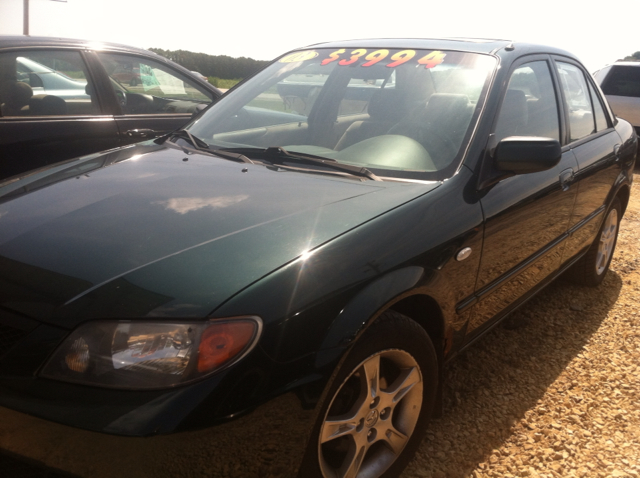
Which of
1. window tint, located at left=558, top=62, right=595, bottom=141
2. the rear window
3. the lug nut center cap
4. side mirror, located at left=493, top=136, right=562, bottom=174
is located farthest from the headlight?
the rear window

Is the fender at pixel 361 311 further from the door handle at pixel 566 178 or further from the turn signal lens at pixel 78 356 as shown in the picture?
the door handle at pixel 566 178

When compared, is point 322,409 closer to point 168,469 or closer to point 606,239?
point 168,469

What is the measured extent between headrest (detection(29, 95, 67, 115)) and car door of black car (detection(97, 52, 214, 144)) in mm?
368

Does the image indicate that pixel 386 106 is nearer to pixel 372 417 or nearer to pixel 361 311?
pixel 361 311

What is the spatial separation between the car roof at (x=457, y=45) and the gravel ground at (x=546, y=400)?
153cm

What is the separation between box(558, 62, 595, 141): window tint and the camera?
3326 mm

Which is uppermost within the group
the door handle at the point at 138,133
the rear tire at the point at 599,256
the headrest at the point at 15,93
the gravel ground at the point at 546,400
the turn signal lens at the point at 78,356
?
the headrest at the point at 15,93

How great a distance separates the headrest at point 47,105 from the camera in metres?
3.79

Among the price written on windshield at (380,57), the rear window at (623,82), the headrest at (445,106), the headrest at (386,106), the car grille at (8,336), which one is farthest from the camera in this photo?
the rear window at (623,82)

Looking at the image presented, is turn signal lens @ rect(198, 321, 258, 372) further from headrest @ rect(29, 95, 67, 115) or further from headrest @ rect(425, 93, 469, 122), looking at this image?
headrest @ rect(29, 95, 67, 115)

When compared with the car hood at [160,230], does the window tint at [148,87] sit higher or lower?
higher

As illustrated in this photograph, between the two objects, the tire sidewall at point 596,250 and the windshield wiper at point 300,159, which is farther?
the tire sidewall at point 596,250

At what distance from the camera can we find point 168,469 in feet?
4.50

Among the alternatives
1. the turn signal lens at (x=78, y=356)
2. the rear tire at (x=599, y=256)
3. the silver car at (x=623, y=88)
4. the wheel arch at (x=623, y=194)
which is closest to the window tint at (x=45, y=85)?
the turn signal lens at (x=78, y=356)
